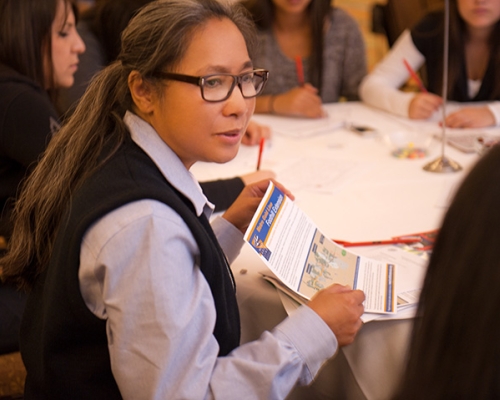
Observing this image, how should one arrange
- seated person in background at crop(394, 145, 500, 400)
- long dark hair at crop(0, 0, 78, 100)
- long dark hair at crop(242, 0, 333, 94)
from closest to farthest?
seated person in background at crop(394, 145, 500, 400)
long dark hair at crop(0, 0, 78, 100)
long dark hair at crop(242, 0, 333, 94)

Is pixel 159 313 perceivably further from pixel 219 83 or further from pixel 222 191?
pixel 222 191

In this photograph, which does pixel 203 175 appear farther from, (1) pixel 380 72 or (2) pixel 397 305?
(1) pixel 380 72

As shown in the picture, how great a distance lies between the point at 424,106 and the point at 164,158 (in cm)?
143

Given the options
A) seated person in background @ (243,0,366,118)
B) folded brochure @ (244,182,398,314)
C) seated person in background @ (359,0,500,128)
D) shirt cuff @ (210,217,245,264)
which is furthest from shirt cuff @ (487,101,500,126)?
shirt cuff @ (210,217,245,264)

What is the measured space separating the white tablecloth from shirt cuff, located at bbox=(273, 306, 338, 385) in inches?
3.7

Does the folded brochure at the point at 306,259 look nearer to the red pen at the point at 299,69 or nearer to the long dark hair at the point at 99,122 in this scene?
the long dark hair at the point at 99,122

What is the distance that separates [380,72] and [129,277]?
1.88 metres

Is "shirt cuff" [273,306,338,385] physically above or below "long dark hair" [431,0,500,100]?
below

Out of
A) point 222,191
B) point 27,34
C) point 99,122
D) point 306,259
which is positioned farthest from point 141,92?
point 27,34

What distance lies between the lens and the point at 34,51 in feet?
5.50

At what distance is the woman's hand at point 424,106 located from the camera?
217 centimetres

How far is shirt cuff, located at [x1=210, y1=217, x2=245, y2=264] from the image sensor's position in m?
1.23

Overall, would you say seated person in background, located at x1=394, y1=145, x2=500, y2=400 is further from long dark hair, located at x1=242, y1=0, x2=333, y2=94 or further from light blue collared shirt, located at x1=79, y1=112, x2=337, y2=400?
long dark hair, located at x1=242, y1=0, x2=333, y2=94

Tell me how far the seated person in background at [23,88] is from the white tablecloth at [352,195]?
44cm
